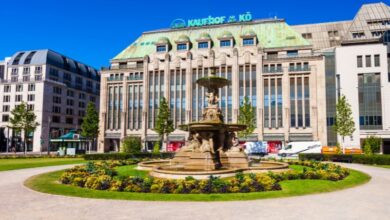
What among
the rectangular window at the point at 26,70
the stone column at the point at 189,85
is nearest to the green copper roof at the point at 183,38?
the stone column at the point at 189,85

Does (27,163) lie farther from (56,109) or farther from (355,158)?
(56,109)

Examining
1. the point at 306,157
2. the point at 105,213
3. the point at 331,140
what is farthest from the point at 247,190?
the point at 331,140

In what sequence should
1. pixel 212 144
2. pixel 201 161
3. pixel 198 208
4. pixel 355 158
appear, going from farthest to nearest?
pixel 355 158 → pixel 212 144 → pixel 201 161 → pixel 198 208

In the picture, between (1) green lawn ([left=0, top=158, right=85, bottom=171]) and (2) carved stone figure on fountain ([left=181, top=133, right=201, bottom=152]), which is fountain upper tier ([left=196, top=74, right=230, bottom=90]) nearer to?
(2) carved stone figure on fountain ([left=181, top=133, right=201, bottom=152])

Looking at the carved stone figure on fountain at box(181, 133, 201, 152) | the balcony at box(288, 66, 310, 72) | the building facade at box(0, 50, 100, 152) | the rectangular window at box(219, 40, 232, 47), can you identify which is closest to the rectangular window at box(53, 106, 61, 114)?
the building facade at box(0, 50, 100, 152)

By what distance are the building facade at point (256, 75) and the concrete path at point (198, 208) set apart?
194 ft

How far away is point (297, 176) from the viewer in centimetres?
2155

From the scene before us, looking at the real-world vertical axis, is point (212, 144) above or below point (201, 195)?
above

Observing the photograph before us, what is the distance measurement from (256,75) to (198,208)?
6704 cm

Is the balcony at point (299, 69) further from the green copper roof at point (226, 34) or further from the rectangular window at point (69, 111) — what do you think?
the rectangular window at point (69, 111)

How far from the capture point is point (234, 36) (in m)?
84.3

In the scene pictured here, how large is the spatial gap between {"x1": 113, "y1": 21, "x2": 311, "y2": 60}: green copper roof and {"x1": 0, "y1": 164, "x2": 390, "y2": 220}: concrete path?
2671 inches

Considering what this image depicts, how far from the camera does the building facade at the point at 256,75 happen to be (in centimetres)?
7100

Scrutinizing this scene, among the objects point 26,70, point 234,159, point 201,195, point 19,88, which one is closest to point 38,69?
point 26,70
